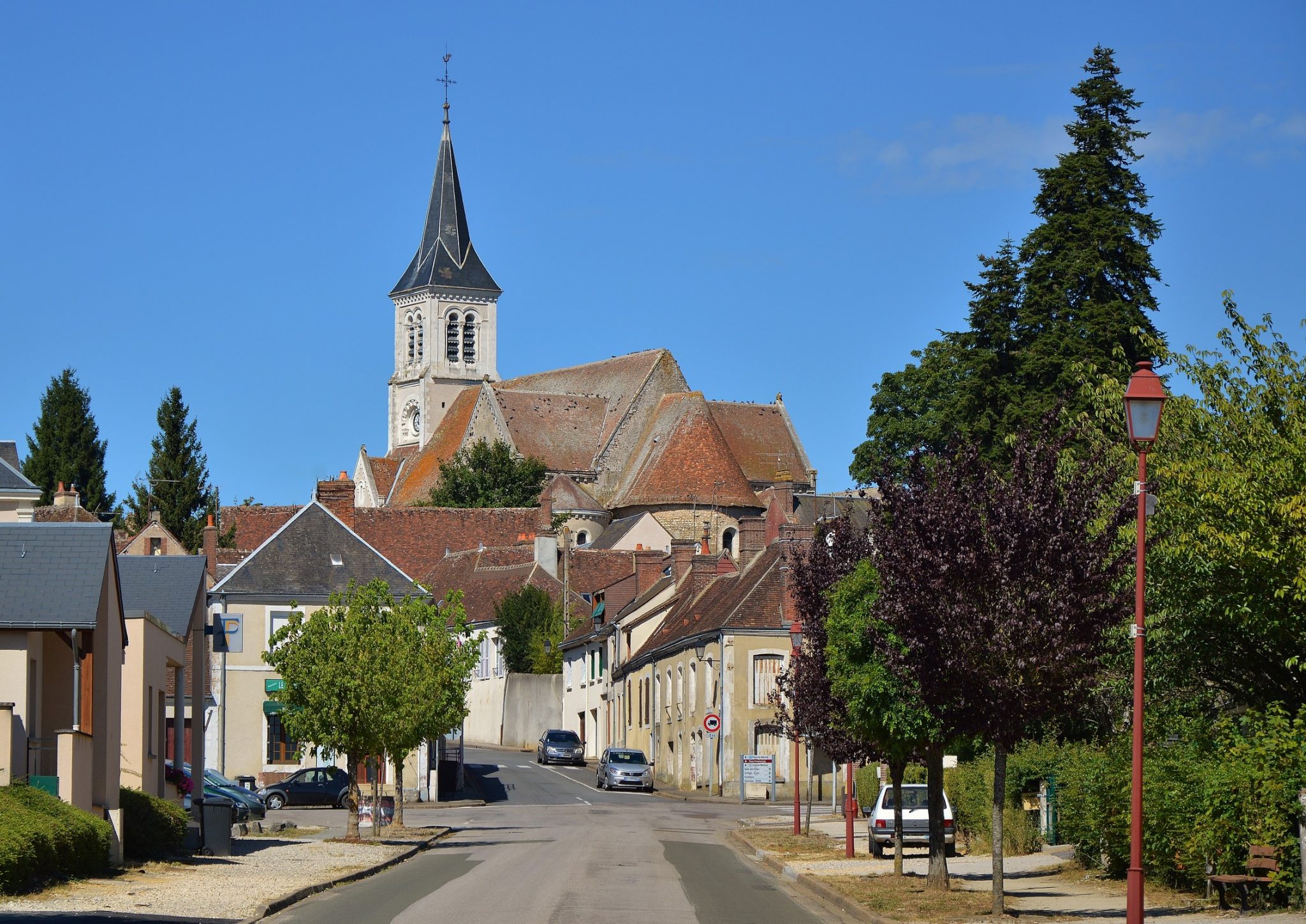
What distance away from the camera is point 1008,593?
16828 millimetres

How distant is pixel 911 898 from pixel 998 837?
6.79 feet

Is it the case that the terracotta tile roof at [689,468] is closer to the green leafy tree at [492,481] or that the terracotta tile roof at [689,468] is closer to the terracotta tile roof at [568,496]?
the terracotta tile roof at [568,496]

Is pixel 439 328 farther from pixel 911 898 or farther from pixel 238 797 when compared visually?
pixel 911 898

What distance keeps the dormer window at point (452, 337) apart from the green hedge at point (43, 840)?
371ft

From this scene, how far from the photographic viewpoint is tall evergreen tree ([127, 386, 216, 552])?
83.1m

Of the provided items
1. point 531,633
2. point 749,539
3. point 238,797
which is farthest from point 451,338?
point 238,797

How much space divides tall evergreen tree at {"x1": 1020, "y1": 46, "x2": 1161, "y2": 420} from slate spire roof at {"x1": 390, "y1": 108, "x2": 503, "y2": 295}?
273ft

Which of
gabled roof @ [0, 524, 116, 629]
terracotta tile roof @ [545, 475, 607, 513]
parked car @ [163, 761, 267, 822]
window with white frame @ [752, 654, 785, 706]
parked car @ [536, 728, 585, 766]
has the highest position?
terracotta tile roof @ [545, 475, 607, 513]

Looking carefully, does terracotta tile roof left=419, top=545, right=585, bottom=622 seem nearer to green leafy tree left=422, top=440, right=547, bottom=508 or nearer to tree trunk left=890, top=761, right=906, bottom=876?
green leafy tree left=422, top=440, right=547, bottom=508

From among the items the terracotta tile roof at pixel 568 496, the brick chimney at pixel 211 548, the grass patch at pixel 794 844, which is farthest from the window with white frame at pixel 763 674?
the terracotta tile roof at pixel 568 496

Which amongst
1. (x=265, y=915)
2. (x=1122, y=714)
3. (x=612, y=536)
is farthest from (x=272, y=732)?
(x=612, y=536)

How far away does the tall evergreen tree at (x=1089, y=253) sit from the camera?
149 feet

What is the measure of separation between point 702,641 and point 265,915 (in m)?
32.5

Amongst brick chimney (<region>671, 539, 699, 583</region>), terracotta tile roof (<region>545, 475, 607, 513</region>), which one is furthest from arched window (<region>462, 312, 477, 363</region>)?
brick chimney (<region>671, 539, 699, 583</region>)
